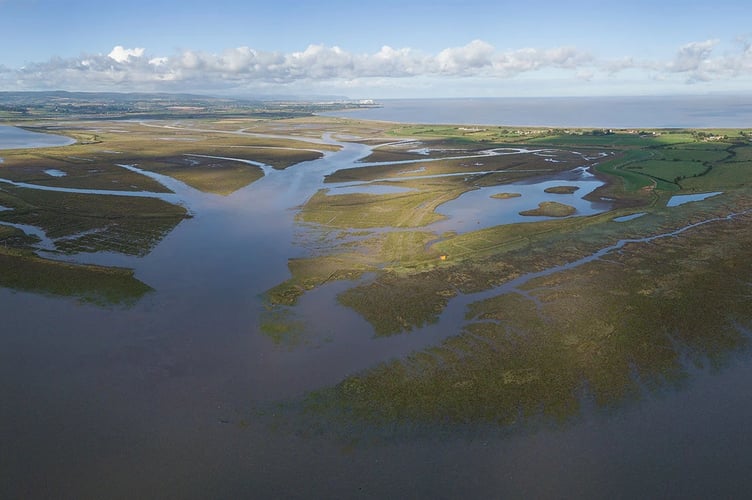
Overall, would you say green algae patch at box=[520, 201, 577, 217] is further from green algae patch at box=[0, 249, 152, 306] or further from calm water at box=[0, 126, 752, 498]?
green algae patch at box=[0, 249, 152, 306]

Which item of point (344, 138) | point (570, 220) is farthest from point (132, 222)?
point (344, 138)

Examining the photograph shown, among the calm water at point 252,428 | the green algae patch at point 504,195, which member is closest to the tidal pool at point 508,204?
the green algae patch at point 504,195

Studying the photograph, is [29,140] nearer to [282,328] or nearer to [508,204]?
[508,204]

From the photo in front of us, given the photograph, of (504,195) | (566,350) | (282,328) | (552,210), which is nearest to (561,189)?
(504,195)

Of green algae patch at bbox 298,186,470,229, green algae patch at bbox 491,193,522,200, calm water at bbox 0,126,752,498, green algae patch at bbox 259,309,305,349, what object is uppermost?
green algae patch at bbox 491,193,522,200

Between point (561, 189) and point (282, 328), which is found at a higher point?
point (561, 189)

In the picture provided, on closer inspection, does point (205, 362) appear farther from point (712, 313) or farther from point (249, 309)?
point (712, 313)

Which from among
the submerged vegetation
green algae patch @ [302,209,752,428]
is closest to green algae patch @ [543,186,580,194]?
the submerged vegetation
